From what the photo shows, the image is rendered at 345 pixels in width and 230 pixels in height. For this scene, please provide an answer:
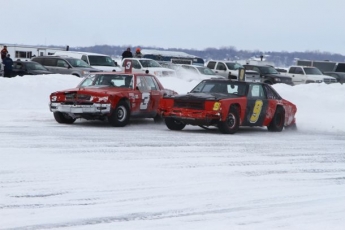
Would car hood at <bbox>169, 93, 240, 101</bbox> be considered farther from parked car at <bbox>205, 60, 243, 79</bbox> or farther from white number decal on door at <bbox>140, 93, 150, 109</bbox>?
parked car at <bbox>205, 60, 243, 79</bbox>

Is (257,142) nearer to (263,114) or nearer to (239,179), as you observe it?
(263,114)

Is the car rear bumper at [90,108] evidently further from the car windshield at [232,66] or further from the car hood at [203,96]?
the car windshield at [232,66]

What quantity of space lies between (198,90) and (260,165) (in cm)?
602

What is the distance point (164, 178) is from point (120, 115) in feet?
24.5

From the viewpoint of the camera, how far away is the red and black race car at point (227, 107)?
1656cm

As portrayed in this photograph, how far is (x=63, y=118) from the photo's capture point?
18.0 m

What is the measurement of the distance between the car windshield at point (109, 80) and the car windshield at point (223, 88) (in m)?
1.75

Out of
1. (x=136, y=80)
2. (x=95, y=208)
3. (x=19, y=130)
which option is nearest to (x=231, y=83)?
(x=136, y=80)

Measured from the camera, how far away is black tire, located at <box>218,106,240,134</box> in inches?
661

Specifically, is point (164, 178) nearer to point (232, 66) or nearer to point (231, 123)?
point (231, 123)

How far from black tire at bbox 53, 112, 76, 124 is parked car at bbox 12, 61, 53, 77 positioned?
1531 cm

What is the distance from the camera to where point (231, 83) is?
58.7 feet

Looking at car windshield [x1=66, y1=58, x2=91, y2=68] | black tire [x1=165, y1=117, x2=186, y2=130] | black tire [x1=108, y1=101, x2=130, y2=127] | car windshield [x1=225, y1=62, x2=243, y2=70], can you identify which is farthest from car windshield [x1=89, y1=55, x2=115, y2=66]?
black tire [x1=165, y1=117, x2=186, y2=130]

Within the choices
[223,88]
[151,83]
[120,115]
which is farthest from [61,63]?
[223,88]
